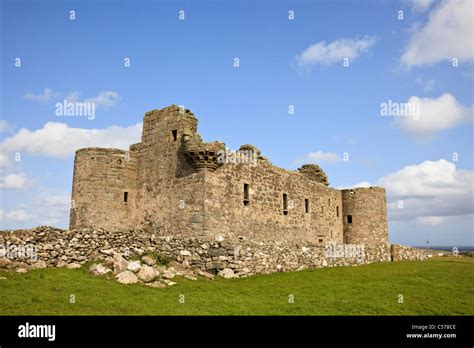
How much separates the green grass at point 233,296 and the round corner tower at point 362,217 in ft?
48.8

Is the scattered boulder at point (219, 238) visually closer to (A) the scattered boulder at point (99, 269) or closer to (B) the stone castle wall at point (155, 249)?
(B) the stone castle wall at point (155, 249)

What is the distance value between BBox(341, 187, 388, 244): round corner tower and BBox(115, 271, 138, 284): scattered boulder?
21.5 metres

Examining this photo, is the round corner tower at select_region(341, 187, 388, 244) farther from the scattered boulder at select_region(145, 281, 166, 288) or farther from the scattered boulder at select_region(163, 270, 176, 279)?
the scattered boulder at select_region(145, 281, 166, 288)

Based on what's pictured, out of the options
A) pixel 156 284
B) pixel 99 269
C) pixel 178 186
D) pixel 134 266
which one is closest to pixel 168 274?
pixel 156 284

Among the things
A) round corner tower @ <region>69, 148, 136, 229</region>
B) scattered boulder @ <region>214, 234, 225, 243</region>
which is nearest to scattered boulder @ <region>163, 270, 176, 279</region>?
scattered boulder @ <region>214, 234, 225, 243</region>

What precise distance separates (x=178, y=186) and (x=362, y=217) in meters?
18.3

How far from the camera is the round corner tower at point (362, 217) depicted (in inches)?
1281

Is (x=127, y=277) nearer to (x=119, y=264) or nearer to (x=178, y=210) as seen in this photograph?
(x=119, y=264)

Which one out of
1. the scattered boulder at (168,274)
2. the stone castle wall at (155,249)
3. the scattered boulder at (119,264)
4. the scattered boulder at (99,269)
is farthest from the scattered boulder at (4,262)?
the scattered boulder at (168,274)

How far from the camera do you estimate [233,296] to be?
1348 cm
